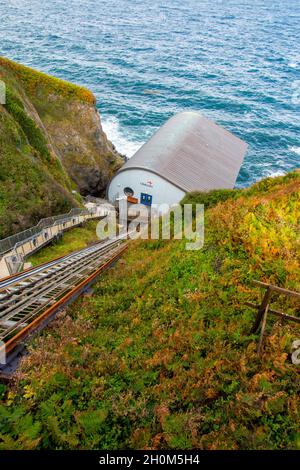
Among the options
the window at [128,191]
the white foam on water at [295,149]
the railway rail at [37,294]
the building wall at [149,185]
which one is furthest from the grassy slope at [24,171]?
the white foam on water at [295,149]

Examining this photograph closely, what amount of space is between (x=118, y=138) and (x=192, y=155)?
816 inches

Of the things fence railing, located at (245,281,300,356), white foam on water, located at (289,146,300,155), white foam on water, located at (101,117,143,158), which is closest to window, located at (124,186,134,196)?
white foam on water, located at (101,117,143,158)

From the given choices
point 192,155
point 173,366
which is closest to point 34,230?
point 173,366

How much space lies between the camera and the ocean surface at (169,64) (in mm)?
68812

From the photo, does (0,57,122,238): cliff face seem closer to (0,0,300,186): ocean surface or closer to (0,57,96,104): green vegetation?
(0,57,96,104): green vegetation

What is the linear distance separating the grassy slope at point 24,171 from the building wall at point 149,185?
7.14 metres

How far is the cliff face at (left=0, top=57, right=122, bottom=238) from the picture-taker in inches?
1230

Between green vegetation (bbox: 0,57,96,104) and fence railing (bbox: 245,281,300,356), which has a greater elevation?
green vegetation (bbox: 0,57,96,104)

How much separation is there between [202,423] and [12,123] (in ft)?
117

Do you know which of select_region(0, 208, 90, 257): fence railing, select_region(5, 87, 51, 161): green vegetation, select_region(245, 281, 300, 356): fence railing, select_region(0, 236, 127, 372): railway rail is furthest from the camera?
select_region(5, 87, 51, 161): green vegetation

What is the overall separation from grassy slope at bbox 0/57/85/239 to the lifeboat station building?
844 centimetres

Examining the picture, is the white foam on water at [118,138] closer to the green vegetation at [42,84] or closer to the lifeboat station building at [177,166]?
the lifeboat station building at [177,166]

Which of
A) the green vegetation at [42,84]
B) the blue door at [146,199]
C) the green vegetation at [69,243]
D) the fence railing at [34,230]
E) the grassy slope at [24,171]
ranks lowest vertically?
the blue door at [146,199]

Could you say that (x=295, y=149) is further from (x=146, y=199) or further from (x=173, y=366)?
(x=173, y=366)
